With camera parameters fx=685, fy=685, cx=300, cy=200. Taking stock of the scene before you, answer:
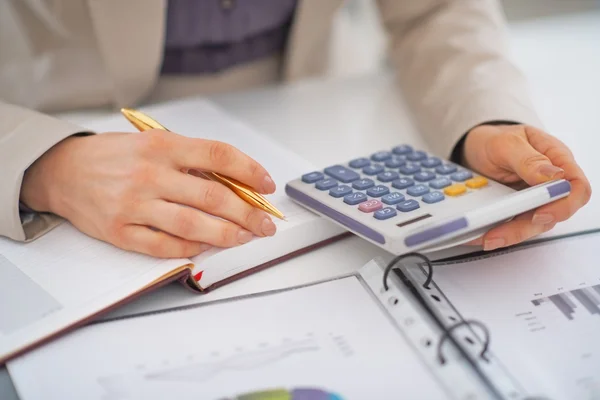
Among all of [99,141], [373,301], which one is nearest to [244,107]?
[99,141]

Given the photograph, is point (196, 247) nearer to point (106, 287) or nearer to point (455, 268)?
point (106, 287)

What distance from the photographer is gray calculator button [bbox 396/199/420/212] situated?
49cm

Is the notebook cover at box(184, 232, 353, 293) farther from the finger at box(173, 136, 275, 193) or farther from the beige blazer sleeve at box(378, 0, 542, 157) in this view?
the beige blazer sleeve at box(378, 0, 542, 157)

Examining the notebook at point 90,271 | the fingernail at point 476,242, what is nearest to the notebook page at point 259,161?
the notebook at point 90,271

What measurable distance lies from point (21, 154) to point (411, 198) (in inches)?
12.0

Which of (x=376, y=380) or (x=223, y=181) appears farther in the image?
(x=223, y=181)

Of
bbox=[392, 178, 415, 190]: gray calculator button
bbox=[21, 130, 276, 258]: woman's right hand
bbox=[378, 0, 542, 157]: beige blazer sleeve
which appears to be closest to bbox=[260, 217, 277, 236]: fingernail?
bbox=[21, 130, 276, 258]: woman's right hand

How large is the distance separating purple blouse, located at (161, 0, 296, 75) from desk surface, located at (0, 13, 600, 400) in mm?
51

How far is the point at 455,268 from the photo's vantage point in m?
0.50

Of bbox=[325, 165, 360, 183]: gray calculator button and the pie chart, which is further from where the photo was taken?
bbox=[325, 165, 360, 183]: gray calculator button

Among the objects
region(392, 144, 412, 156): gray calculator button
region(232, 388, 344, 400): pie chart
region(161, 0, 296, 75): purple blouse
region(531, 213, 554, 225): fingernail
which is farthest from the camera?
region(161, 0, 296, 75): purple blouse

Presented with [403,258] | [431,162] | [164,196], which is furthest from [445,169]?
[164,196]

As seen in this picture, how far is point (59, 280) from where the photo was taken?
1.55 feet

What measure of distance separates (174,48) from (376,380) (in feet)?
1.75
